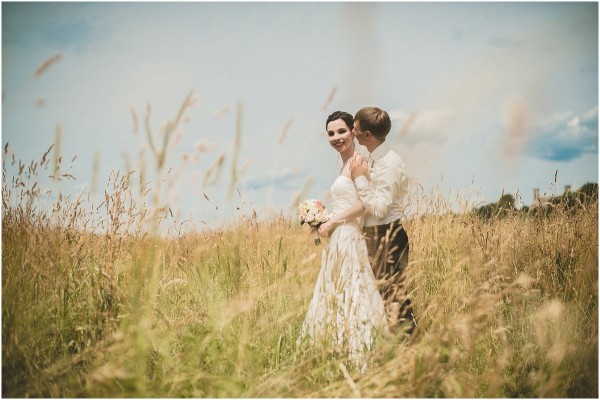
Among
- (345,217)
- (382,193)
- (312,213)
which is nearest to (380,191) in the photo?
(382,193)

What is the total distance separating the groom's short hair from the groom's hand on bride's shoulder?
0.23 meters

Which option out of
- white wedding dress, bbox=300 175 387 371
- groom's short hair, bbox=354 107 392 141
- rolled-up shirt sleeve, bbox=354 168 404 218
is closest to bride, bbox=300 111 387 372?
white wedding dress, bbox=300 175 387 371

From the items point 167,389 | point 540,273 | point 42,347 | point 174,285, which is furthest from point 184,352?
point 540,273

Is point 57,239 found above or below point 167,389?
above

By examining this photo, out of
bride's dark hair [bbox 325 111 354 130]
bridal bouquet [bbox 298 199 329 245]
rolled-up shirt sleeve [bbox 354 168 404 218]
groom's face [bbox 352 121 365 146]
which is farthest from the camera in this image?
bride's dark hair [bbox 325 111 354 130]

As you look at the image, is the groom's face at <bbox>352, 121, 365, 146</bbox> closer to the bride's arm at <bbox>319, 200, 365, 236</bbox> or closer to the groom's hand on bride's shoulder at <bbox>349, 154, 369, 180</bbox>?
the groom's hand on bride's shoulder at <bbox>349, 154, 369, 180</bbox>

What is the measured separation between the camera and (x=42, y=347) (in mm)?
2586

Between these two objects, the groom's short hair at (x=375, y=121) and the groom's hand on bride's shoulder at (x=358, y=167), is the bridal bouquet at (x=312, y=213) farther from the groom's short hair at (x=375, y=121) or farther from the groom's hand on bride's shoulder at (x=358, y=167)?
the groom's short hair at (x=375, y=121)

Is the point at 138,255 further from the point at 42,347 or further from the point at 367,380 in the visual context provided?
Answer: the point at 367,380

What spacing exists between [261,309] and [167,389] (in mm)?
1063

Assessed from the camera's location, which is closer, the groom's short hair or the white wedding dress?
the white wedding dress

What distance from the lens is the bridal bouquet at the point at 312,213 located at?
3.44 meters

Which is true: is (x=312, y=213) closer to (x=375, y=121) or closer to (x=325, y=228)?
(x=325, y=228)

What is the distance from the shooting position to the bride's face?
3.53 m
